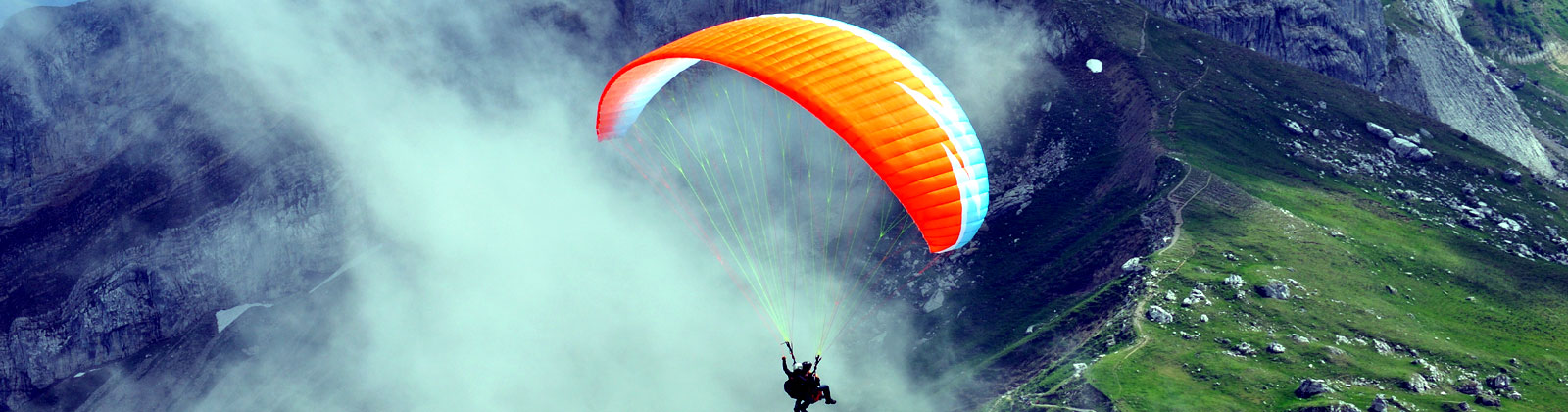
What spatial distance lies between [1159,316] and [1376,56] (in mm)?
53132

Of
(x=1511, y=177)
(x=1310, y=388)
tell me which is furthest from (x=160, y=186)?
(x=1511, y=177)

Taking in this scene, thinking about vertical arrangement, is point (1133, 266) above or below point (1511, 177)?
below

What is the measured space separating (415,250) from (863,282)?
35656 mm

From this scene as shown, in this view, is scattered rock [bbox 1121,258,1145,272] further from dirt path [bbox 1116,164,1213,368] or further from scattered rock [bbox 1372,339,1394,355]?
scattered rock [bbox 1372,339,1394,355]

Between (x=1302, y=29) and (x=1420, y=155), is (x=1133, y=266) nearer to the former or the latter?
(x=1420, y=155)

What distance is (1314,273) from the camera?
224 ft

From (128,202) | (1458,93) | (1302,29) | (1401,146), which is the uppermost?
(1302,29)

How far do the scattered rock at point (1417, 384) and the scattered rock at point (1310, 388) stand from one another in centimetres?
376

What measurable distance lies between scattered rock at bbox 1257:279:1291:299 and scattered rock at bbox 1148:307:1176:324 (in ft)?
17.5

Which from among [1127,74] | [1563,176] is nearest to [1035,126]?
[1127,74]

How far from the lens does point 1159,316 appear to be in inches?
2539

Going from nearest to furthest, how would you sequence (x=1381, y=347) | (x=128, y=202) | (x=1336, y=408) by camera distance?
1. (x=1336, y=408)
2. (x=1381, y=347)
3. (x=128, y=202)

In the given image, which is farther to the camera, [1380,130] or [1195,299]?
[1380,130]

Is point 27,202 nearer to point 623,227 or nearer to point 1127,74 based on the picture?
point 623,227
